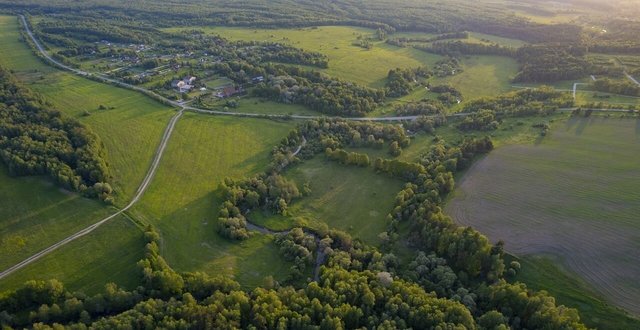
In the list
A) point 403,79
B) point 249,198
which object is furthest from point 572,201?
point 403,79

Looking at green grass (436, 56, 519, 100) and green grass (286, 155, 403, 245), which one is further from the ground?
green grass (436, 56, 519, 100)

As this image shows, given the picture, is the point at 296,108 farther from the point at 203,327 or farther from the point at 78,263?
the point at 203,327

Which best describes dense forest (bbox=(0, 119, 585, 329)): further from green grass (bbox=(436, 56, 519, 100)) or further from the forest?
green grass (bbox=(436, 56, 519, 100))

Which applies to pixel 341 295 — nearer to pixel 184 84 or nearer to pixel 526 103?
pixel 526 103

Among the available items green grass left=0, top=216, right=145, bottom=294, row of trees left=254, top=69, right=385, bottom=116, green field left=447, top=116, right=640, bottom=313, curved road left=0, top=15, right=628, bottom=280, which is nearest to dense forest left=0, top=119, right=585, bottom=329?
green grass left=0, top=216, right=145, bottom=294

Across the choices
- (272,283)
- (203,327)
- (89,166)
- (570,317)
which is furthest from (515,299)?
(89,166)

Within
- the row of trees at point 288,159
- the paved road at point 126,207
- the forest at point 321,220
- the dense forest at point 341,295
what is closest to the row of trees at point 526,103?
the forest at point 321,220

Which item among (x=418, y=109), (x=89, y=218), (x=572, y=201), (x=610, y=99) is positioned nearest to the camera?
(x=89, y=218)
